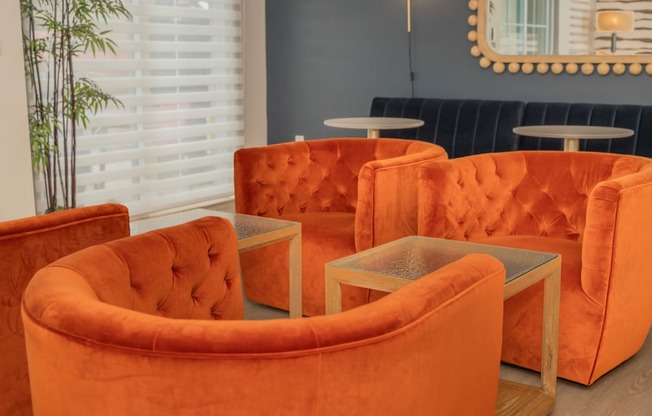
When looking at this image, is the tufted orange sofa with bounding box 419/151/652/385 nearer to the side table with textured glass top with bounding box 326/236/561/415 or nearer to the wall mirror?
the side table with textured glass top with bounding box 326/236/561/415

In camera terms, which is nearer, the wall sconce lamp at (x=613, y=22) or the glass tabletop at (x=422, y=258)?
the glass tabletop at (x=422, y=258)

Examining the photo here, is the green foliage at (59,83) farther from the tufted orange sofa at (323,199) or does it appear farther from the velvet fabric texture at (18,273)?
the velvet fabric texture at (18,273)

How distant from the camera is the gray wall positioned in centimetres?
554

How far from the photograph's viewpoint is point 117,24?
576 centimetres

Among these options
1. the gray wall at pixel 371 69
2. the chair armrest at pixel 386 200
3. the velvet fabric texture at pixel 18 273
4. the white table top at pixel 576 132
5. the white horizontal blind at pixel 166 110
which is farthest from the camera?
the white horizontal blind at pixel 166 110

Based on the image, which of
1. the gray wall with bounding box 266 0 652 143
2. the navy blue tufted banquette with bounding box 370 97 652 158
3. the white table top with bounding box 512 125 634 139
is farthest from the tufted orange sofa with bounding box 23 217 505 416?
the gray wall with bounding box 266 0 652 143

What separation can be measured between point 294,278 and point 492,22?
325cm

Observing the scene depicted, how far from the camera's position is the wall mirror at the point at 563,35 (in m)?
5.17

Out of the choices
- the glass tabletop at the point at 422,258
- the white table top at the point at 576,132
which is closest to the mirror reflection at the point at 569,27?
the white table top at the point at 576,132

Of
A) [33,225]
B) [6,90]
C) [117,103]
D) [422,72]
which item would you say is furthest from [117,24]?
[33,225]

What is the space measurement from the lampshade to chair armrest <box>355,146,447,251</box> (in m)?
2.15

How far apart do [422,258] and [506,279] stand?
343 millimetres

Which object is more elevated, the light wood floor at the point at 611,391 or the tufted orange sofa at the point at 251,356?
the tufted orange sofa at the point at 251,356

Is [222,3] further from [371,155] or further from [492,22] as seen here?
[371,155]
